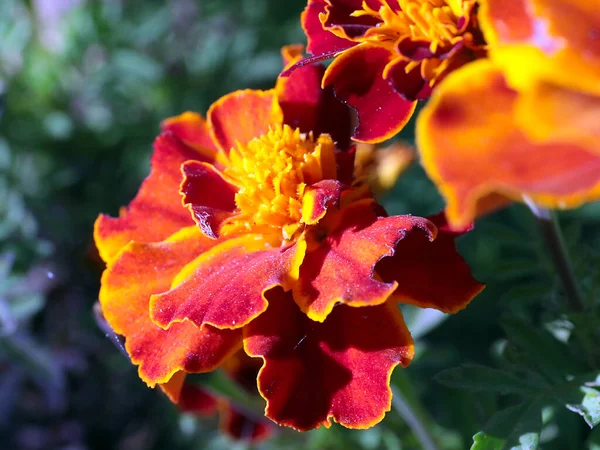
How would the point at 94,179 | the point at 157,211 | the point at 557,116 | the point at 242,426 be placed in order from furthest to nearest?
the point at 94,179 < the point at 242,426 < the point at 157,211 < the point at 557,116

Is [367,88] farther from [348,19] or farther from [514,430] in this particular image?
[514,430]

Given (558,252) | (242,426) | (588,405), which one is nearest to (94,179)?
(242,426)

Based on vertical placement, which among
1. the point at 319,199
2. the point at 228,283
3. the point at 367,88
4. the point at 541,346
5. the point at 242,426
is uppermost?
the point at 367,88

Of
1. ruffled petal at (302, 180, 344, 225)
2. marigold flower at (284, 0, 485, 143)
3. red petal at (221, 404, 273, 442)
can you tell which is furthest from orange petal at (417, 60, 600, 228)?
red petal at (221, 404, 273, 442)

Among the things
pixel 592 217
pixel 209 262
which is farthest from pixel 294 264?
pixel 592 217

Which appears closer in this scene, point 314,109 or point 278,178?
point 278,178

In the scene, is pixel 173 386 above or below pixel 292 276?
below

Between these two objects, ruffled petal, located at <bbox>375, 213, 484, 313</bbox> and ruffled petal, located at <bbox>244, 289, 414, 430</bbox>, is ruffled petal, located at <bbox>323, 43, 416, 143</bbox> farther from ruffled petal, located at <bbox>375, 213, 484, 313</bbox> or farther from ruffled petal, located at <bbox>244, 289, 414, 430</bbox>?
ruffled petal, located at <bbox>244, 289, 414, 430</bbox>
